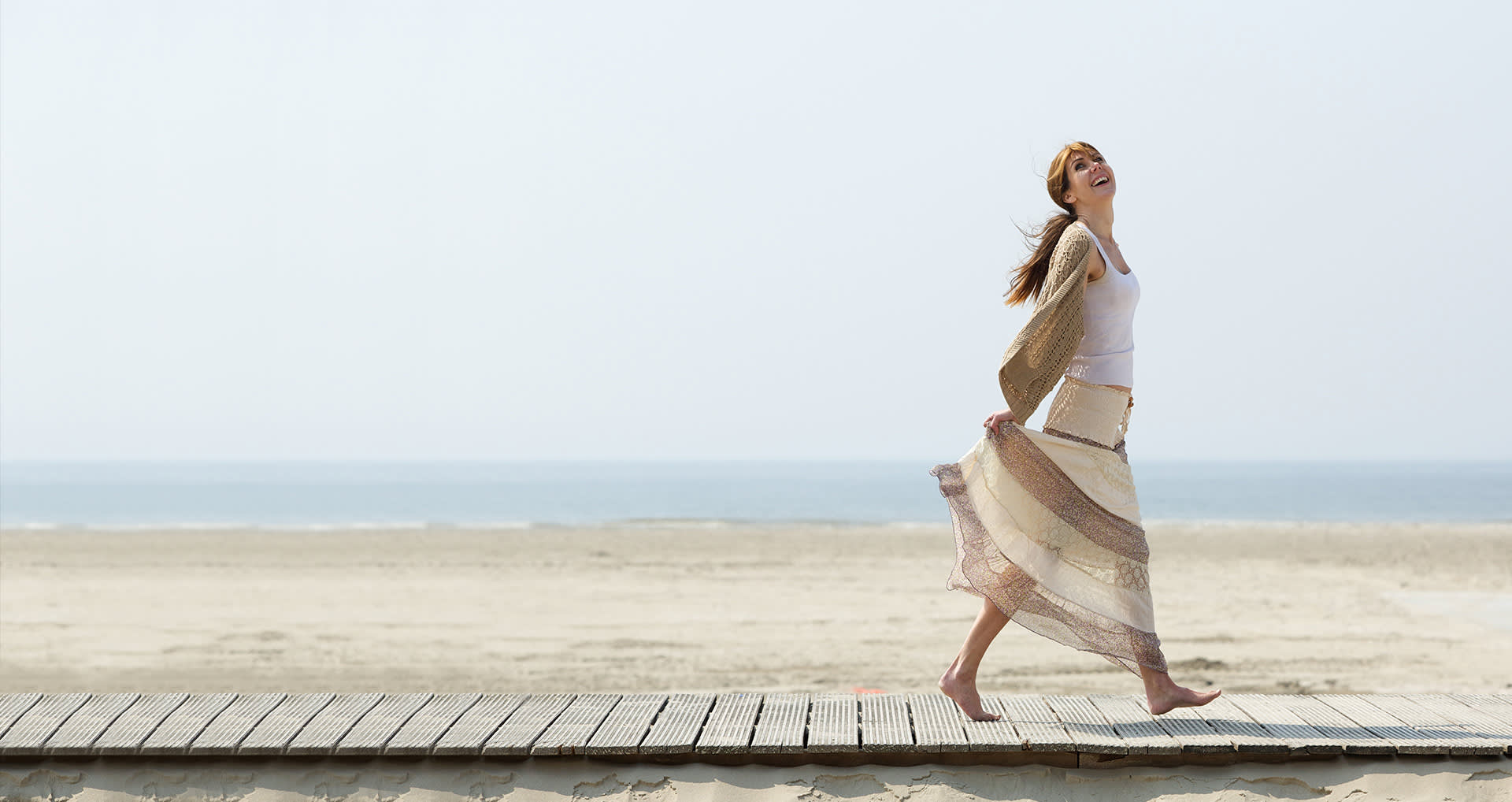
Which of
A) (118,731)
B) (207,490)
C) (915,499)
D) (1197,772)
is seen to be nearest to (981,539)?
(1197,772)

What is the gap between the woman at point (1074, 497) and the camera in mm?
3641

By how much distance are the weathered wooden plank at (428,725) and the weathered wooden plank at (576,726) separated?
0.34 m

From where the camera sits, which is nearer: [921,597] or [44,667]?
[44,667]

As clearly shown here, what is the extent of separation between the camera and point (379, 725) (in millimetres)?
3793

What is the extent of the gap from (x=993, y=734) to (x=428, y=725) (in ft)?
5.92

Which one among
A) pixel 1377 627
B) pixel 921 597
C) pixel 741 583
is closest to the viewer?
pixel 1377 627

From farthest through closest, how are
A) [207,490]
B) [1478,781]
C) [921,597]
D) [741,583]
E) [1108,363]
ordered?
[207,490] → [741,583] → [921,597] → [1108,363] → [1478,781]

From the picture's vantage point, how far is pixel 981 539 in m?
3.78

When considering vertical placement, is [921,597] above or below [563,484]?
above

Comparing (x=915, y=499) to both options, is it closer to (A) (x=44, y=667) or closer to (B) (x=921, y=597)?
(B) (x=921, y=597)

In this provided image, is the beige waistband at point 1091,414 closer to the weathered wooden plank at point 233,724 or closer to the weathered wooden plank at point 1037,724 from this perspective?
the weathered wooden plank at point 1037,724

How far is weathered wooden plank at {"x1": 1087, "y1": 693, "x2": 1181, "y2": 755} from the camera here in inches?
134

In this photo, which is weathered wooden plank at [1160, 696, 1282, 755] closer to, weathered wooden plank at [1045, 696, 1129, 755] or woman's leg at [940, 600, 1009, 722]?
weathered wooden plank at [1045, 696, 1129, 755]

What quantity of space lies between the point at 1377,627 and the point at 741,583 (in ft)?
22.5
